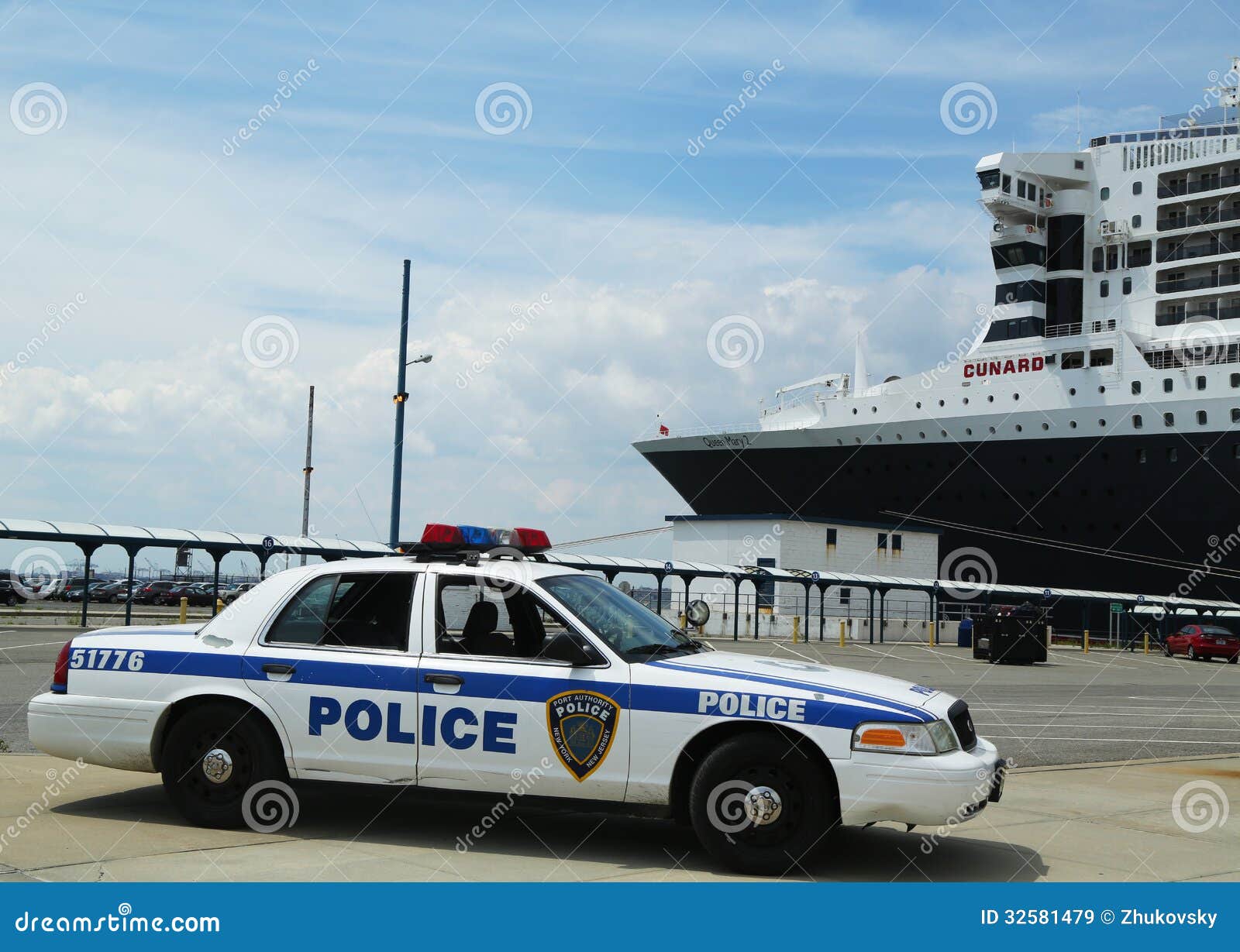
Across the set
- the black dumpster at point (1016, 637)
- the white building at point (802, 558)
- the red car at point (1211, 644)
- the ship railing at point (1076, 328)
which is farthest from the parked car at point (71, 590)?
the red car at point (1211, 644)

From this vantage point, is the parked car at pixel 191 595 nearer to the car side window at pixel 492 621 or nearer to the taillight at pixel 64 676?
the taillight at pixel 64 676

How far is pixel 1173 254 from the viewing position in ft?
141

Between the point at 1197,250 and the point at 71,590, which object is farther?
the point at 71,590

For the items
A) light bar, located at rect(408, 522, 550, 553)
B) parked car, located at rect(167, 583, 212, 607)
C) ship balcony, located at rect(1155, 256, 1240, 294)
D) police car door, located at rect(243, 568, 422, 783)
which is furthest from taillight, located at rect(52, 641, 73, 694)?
ship balcony, located at rect(1155, 256, 1240, 294)

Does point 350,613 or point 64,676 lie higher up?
point 350,613

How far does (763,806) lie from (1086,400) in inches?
1493

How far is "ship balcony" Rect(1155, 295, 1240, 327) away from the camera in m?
41.5

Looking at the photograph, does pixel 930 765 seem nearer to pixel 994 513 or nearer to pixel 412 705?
pixel 412 705

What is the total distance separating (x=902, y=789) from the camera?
5.81m

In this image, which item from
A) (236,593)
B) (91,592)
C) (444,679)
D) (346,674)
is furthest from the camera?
(91,592)

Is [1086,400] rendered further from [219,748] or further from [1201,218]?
[219,748]

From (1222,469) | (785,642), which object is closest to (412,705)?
(785,642)

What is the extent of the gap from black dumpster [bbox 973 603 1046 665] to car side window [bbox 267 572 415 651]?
26.4 meters

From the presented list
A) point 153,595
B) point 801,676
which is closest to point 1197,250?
point 801,676
